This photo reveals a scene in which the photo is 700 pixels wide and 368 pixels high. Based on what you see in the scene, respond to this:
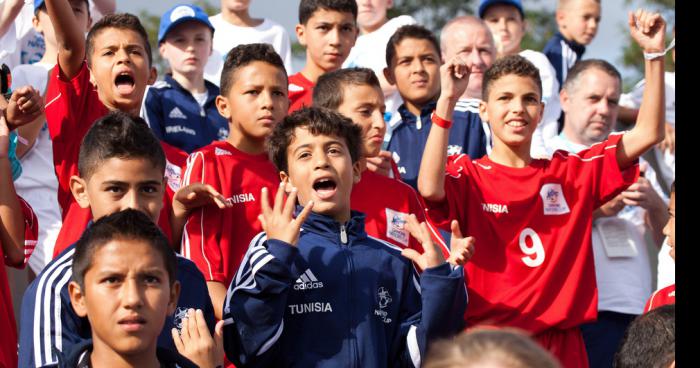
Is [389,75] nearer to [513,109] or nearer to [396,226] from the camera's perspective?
[513,109]

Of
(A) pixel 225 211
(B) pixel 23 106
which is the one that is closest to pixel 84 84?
(B) pixel 23 106

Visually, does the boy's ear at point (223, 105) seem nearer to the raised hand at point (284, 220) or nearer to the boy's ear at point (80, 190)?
the boy's ear at point (80, 190)

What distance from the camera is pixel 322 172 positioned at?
17.5 ft

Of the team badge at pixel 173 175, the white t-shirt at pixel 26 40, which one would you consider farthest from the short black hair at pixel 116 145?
the white t-shirt at pixel 26 40

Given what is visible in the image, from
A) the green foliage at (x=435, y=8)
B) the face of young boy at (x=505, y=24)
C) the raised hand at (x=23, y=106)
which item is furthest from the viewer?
the green foliage at (x=435, y=8)

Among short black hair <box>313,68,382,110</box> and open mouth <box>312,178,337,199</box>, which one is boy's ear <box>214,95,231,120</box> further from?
open mouth <box>312,178,337,199</box>

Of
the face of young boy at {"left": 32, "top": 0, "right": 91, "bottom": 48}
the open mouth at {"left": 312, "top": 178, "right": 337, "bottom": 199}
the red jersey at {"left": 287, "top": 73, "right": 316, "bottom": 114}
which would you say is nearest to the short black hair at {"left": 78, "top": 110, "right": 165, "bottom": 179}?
the open mouth at {"left": 312, "top": 178, "right": 337, "bottom": 199}

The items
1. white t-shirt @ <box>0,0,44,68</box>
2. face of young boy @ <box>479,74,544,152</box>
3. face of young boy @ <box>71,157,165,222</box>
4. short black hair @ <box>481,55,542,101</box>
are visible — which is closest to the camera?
face of young boy @ <box>71,157,165,222</box>

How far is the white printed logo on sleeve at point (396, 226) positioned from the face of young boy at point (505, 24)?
12.7 ft

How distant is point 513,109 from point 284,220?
2325mm

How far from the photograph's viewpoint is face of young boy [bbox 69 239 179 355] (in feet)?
13.9

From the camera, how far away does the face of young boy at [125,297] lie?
424 centimetres
